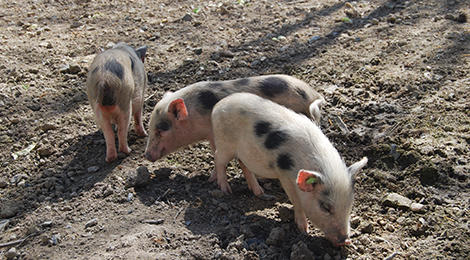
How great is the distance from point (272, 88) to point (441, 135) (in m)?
1.96

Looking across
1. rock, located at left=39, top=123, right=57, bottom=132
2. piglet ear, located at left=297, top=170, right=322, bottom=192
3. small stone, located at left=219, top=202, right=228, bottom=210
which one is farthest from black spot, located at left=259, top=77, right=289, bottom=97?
rock, located at left=39, top=123, right=57, bottom=132

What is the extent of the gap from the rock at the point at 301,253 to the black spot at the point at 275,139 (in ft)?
3.07

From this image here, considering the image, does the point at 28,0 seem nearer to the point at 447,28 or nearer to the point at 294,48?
the point at 294,48

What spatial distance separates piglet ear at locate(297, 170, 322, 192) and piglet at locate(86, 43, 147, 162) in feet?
8.03

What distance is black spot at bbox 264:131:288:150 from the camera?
3727 millimetres

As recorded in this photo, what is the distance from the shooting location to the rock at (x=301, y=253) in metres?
3.24

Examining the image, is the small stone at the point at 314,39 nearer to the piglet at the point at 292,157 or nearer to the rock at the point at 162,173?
the piglet at the point at 292,157

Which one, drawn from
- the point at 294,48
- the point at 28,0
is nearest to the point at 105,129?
the point at 294,48

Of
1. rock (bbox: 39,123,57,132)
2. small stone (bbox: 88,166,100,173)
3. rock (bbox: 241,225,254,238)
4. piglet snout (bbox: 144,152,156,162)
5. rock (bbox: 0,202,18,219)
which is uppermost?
rock (bbox: 241,225,254,238)

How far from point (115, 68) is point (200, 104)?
43.5 inches

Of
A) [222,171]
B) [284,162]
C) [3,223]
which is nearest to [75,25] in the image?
[3,223]

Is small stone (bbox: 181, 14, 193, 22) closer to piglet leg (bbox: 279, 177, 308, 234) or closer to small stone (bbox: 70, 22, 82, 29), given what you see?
small stone (bbox: 70, 22, 82, 29)

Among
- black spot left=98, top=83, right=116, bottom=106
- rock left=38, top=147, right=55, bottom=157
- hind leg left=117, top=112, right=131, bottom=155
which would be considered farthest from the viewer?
rock left=38, top=147, right=55, bottom=157

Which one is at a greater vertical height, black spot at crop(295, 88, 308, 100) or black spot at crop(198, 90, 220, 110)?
black spot at crop(295, 88, 308, 100)
